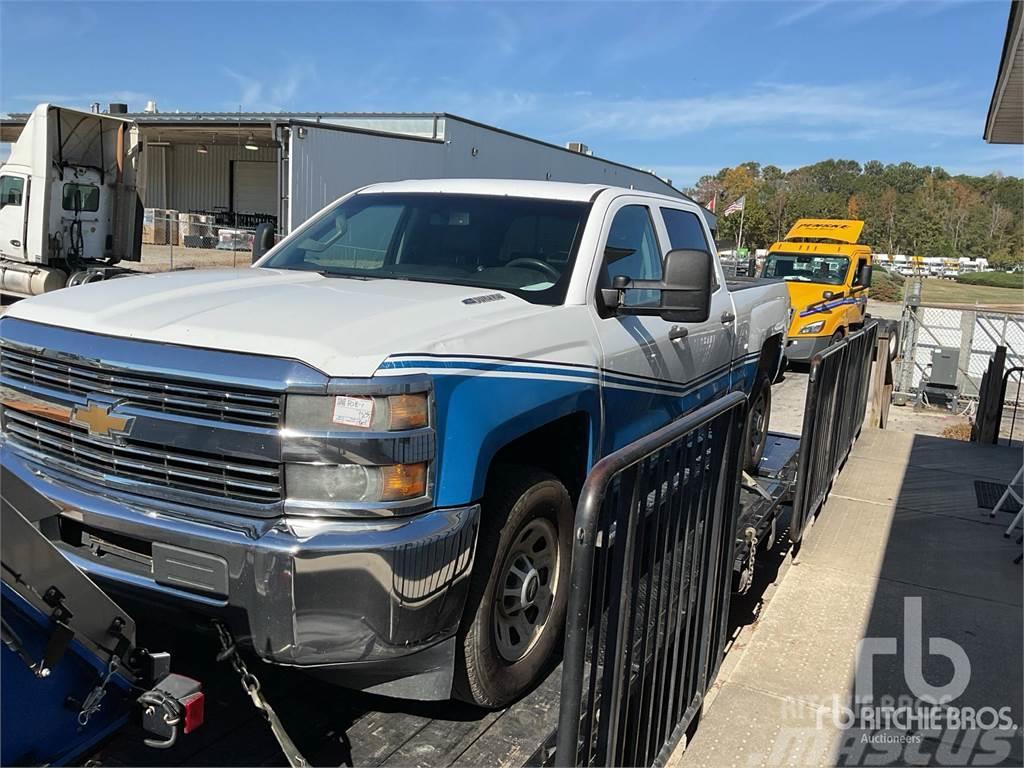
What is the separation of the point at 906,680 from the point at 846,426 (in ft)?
11.5

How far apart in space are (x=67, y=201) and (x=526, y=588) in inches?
653

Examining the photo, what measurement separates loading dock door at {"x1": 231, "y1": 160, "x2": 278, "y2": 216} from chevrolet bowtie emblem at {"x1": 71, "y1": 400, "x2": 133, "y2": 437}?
132ft

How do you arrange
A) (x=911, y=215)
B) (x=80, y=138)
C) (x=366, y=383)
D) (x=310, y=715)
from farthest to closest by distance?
1. (x=911, y=215)
2. (x=80, y=138)
3. (x=310, y=715)
4. (x=366, y=383)

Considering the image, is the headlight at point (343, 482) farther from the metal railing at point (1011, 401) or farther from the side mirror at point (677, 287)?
the metal railing at point (1011, 401)

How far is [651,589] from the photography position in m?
2.76

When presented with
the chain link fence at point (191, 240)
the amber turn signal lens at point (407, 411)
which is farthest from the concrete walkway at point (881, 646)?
the chain link fence at point (191, 240)

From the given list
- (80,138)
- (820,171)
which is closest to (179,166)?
(80,138)

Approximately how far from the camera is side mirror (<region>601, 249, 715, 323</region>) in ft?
12.5

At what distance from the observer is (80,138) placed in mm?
16953

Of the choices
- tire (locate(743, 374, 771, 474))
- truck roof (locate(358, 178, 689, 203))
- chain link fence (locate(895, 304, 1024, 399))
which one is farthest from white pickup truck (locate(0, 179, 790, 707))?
chain link fence (locate(895, 304, 1024, 399))

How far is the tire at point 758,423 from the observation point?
630cm

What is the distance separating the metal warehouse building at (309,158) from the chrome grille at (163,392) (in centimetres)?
1803

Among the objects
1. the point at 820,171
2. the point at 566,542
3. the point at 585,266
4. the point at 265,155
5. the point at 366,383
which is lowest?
the point at 566,542

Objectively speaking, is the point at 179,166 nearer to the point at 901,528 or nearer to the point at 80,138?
the point at 80,138
